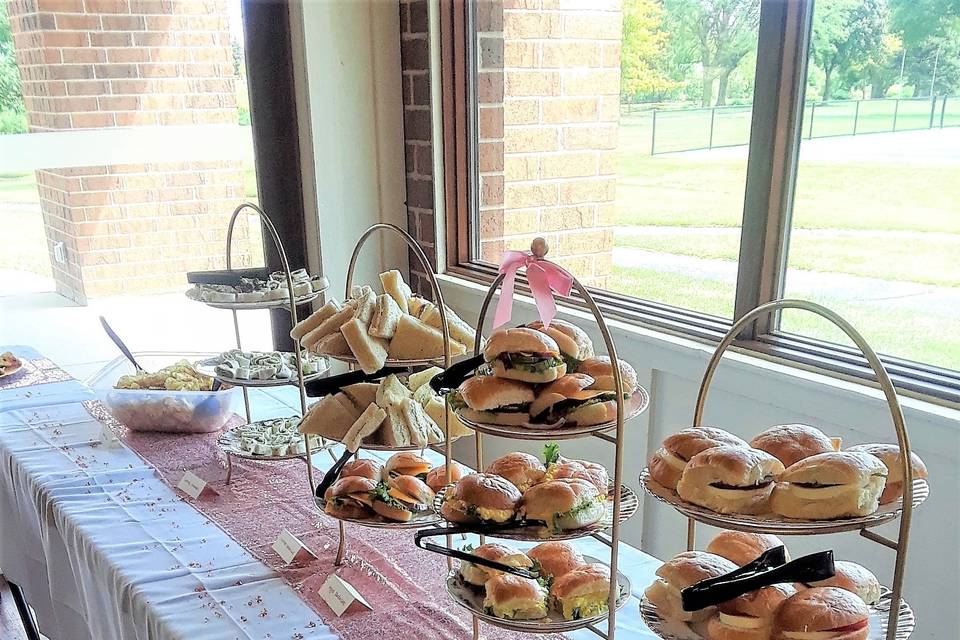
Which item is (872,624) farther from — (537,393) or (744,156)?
(744,156)

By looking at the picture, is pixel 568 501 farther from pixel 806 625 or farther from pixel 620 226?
pixel 620 226

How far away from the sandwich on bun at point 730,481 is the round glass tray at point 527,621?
229 mm

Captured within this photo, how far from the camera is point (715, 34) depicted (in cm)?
153

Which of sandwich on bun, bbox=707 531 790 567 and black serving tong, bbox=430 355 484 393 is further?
black serving tong, bbox=430 355 484 393

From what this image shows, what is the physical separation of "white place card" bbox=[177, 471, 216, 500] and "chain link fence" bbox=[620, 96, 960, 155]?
1189 mm

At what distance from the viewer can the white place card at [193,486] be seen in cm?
149

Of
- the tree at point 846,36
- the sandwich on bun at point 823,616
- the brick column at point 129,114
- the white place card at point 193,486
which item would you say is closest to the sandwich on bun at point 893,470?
the sandwich on bun at point 823,616

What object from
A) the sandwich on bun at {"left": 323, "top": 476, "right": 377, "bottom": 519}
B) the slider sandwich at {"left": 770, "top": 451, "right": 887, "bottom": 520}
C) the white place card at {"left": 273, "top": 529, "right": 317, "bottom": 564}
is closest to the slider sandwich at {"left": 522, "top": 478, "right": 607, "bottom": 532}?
the slider sandwich at {"left": 770, "top": 451, "right": 887, "bottom": 520}

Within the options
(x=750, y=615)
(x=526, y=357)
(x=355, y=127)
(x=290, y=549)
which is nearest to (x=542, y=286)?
(x=526, y=357)

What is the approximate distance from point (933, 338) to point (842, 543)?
37 cm

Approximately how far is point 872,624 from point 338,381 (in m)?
0.81

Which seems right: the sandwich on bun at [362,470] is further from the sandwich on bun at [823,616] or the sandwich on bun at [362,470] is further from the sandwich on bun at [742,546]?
the sandwich on bun at [823,616]

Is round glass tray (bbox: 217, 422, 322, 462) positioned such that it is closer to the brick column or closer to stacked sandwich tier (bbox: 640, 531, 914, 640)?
stacked sandwich tier (bbox: 640, 531, 914, 640)

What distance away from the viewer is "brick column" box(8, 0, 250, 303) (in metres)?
2.31
